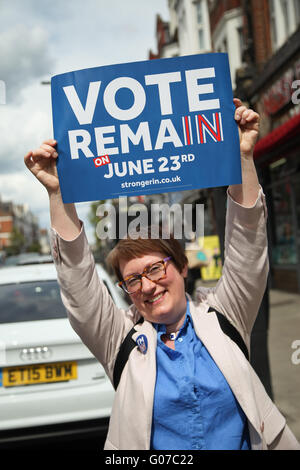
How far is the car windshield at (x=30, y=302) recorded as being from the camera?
13.5ft

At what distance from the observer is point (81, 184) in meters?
1.94

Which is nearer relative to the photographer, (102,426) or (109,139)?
(109,139)

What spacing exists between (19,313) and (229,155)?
2780 mm

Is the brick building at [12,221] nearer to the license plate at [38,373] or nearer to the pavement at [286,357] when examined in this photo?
the pavement at [286,357]

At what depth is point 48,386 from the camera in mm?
3656

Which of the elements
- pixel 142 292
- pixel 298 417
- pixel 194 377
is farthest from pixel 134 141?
pixel 298 417

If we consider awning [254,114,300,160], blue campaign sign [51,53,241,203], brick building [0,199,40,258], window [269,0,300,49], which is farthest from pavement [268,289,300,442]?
brick building [0,199,40,258]

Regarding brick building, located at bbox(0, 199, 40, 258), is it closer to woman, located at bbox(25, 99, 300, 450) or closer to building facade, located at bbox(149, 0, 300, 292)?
building facade, located at bbox(149, 0, 300, 292)

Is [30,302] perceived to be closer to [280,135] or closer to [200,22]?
[280,135]

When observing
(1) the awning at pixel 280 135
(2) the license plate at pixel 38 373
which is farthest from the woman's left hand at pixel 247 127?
(1) the awning at pixel 280 135

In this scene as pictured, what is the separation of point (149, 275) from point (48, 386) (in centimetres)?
209

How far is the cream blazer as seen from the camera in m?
Result: 1.72

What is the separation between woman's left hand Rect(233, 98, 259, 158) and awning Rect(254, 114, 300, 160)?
25.5 ft

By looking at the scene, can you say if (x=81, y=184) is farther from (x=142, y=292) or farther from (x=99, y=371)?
(x=99, y=371)
